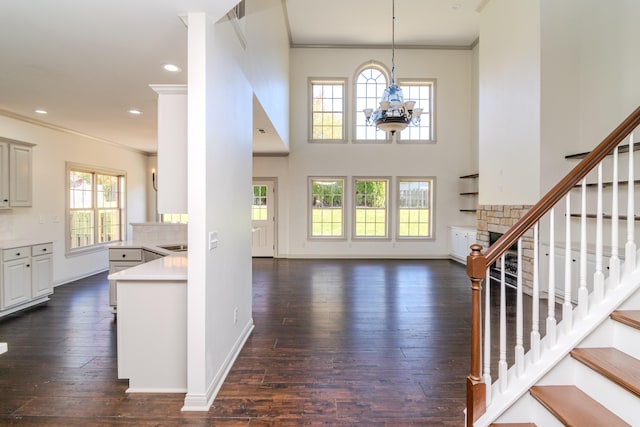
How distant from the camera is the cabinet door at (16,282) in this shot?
388 centimetres

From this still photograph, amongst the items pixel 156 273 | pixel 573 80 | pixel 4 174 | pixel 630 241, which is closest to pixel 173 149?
pixel 156 273

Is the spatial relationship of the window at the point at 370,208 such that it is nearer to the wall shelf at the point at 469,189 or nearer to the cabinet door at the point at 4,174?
the wall shelf at the point at 469,189

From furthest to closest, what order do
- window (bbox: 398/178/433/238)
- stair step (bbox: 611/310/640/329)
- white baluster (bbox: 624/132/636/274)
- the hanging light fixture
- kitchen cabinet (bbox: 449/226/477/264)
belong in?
window (bbox: 398/178/433/238)
kitchen cabinet (bbox: 449/226/477/264)
the hanging light fixture
white baluster (bbox: 624/132/636/274)
stair step (bbox: 611/310/640/329)

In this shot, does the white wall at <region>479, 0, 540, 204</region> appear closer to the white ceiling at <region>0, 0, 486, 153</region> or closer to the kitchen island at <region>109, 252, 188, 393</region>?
the white ceiling at <region>0, 0, 486, 153</region>

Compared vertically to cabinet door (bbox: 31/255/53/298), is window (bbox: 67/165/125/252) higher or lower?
higher

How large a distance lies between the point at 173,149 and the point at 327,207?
20.0 feet

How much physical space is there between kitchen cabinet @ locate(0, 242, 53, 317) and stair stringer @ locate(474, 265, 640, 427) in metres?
5.13

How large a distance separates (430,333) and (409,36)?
7.13m

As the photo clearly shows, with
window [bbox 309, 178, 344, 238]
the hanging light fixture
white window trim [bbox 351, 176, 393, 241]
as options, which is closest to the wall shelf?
white window trim [bbox 351, 176, 393, 241]

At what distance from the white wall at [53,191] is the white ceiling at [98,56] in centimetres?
23

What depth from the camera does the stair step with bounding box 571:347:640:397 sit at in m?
1.50

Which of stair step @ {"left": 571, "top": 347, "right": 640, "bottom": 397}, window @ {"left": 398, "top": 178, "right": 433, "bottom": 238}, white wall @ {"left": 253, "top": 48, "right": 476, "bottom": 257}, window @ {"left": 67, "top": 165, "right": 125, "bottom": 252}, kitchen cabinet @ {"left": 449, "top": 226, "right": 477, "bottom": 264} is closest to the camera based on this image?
stair step @ {"left": 571, "top": 347, "right": 640, "bottom": 397}

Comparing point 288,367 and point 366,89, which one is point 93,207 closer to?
point 288,367

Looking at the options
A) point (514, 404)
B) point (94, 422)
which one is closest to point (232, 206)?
point (94, 422)
